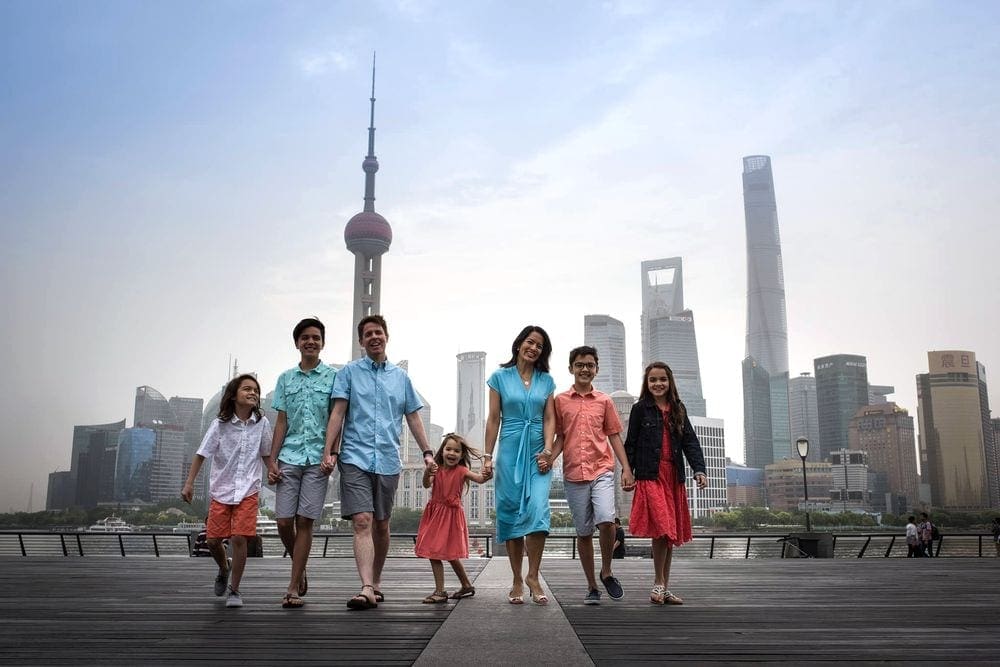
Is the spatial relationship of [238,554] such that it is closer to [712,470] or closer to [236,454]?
[236,454]

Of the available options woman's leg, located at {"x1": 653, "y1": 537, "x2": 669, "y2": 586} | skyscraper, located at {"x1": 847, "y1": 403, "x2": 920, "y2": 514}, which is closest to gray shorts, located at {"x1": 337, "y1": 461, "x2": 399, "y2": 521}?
woman's leg, located at {"x1": 653, "y1": 537, "x2": 669, "y2": 586}

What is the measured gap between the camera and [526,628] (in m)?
3.84

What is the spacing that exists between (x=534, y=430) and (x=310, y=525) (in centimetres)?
148

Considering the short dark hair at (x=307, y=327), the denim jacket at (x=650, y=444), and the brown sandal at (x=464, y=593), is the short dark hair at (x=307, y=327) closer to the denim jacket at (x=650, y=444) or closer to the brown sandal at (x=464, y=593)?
the brown sandal at (x=464, y=593)

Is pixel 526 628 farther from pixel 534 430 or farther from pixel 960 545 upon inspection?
pixel 960 545

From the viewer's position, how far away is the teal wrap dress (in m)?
5.17

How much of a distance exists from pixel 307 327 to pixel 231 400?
663 millimetres

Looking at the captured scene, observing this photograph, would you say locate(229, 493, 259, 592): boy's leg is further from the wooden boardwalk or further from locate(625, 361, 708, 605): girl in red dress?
locate(625, 361, 708, 605): girl in red dress

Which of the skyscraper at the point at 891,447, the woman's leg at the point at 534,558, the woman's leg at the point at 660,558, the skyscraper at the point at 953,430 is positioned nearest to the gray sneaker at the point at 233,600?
the woman's leg at the point at 534,558

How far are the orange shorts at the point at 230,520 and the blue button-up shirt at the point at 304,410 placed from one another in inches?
15.7

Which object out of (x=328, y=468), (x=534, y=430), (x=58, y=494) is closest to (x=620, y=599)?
(x=534, y=430)

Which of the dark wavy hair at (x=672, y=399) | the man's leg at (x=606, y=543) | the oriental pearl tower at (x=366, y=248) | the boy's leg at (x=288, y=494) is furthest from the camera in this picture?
the oriental pearl tower at (x=366, y=248)

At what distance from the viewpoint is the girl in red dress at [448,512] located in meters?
5.44

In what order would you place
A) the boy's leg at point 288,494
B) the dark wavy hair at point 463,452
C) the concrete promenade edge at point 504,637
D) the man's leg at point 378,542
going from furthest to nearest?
the dark wavy hair at point 463,452 → the man's leg at point 378,542 → the boy's leg at point 288,494 → the concrete promenade edge at point 504,637
